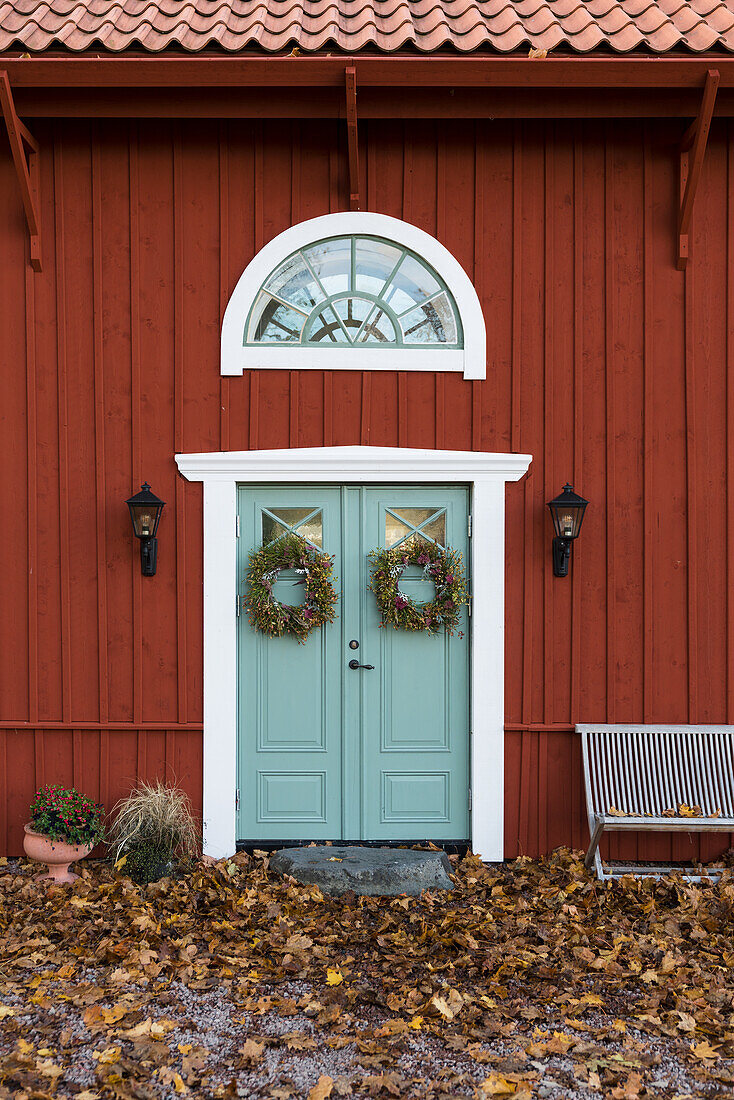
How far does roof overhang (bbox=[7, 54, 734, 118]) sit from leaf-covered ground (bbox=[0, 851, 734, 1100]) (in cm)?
449

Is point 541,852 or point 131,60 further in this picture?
point 541,852

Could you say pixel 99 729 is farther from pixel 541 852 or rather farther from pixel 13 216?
pixel 13 216

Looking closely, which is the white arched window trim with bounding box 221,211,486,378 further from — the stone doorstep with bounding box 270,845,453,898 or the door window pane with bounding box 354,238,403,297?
the stone doorstep with bounding box 270,845,453,898

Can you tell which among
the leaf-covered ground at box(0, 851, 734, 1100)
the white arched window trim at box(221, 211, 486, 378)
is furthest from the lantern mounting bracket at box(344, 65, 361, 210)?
the leaf-covered ground at box(0, 851, 734, 1100)

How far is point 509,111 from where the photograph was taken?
4977mm

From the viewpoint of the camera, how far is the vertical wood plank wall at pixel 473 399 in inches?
205

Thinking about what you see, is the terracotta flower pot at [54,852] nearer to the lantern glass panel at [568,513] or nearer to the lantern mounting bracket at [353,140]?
the lantern glass panel at [568,513]

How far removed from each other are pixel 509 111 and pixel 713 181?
1380 mm

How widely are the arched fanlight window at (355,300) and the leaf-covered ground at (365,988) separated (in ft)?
10.7

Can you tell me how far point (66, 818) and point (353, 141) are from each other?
4261 mm

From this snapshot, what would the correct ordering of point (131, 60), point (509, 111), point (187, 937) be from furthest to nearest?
1. point (509, 111)
2. point (131, 60)
3. point (187, 937)

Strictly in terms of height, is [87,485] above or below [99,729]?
above

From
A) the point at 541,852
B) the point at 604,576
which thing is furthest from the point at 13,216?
the point at 541,852

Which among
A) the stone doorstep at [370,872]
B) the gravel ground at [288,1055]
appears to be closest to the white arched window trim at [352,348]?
the stone doorstep at [370,872]
